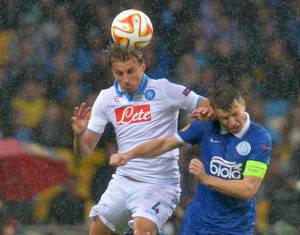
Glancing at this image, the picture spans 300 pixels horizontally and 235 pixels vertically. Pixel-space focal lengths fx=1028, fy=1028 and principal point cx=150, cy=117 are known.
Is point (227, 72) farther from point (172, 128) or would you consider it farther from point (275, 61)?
point (172, 128)

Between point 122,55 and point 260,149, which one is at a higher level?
point 122,55

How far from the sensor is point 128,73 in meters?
5.97

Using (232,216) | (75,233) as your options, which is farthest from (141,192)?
(75,233)

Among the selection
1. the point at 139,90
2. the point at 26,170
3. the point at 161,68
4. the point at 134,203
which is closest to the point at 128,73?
the point at 139,90

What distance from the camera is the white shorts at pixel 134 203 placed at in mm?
6031

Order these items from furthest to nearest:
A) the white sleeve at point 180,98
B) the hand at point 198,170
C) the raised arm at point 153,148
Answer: the white sleeve at point 180,98, the raised arm at point 153,148, the hand at point 198,170

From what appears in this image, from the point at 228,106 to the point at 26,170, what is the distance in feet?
10.1

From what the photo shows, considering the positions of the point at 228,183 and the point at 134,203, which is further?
the point at 134,203

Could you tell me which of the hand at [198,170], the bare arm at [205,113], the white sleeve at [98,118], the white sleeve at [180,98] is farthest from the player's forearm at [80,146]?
the hand at [198,170]

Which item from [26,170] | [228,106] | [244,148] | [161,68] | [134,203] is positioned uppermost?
[228,106]

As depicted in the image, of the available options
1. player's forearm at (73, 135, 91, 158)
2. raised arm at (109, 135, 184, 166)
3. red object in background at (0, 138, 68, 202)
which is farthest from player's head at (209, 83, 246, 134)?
red object in background at (0, 138, 68, 202)

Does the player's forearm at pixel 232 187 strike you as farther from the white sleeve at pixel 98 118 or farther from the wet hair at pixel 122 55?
the white sleeve at pixel 98 118

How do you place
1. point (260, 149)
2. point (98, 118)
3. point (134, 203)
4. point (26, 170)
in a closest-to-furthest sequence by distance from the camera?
point (260, 149), point (134, 203), point (98, 118), point (26, 170)

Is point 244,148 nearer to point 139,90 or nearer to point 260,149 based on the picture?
point 260,149
